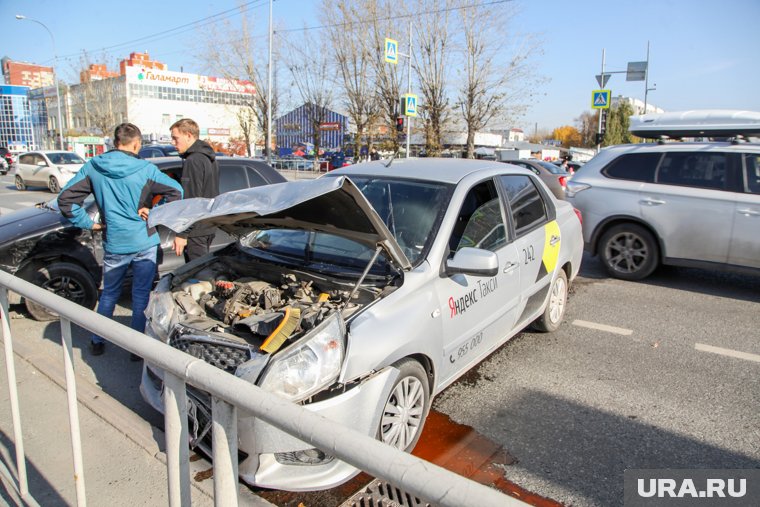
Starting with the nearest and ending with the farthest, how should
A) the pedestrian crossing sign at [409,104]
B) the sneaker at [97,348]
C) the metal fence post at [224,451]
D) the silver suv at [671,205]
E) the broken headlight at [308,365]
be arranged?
1. the metal fence post at [224,451]
2. the broken headlight at [308,365]
3. the sneaker at [97,348]
4. the silver suv at [671,205]
5. the pedestrian crossing sign at [409,104]

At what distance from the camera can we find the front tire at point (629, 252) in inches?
268

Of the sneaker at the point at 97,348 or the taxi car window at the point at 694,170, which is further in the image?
the taxi car window at the point at 694,170

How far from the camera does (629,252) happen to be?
6.96m

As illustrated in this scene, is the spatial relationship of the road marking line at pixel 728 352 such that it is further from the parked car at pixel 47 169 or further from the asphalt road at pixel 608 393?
the parked car at pixel 47 169

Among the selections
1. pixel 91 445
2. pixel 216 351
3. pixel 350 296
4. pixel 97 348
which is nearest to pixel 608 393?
pixel 350 296

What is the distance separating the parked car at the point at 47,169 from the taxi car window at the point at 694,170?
19250 mm

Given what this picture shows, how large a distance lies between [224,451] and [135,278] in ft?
11.0

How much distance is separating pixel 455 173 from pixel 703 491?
247cm

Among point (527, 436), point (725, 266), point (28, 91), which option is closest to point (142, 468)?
point (527, 436)

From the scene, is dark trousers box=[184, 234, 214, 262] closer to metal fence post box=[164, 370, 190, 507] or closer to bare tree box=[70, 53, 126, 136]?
metal fence post box=[164, 370, 190, 507]

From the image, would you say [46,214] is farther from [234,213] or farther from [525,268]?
[525,268]

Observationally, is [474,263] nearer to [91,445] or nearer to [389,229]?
[389,229]

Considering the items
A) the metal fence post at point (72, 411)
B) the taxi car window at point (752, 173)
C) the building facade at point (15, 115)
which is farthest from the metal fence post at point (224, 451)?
the building facade at point (15, 115)

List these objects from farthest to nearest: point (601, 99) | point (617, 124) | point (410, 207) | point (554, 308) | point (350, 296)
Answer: point (617, 124) → point (601, 99) → point (554, 308) → point (410, 207) → point (350, 296)
